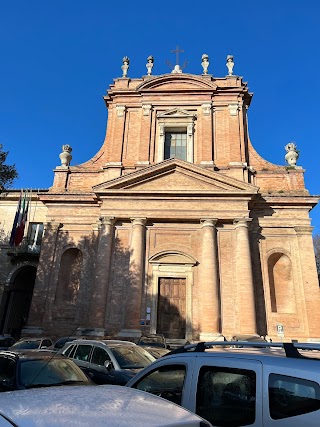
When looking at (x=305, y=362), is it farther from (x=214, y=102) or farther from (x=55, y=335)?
(x=214, y=102)

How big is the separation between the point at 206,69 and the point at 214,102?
2.85m

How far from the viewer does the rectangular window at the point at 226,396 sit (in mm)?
2613

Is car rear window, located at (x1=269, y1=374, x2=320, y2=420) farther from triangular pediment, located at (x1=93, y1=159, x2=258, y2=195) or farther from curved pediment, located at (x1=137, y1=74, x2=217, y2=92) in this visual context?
curved pediment, located at (x1=137, y1=74, x2=217, y2=92)

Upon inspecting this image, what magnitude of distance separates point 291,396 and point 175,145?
62.1 ft

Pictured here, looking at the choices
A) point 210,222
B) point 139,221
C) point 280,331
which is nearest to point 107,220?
point 139,221

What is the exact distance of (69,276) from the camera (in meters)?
18.6

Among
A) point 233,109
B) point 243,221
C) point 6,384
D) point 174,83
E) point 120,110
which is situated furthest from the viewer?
point 174,83

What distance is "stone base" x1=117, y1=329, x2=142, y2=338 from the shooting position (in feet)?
Answer: 50.2

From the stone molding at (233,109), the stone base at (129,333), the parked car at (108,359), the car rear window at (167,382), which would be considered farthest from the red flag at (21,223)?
the car rear window at (167,382)

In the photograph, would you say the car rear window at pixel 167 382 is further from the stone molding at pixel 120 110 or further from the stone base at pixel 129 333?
the stone molding at pixel 120 110

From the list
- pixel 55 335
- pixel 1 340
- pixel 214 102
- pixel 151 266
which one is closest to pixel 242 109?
pixel 214 102

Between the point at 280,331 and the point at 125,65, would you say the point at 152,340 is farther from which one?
the point at 125,65

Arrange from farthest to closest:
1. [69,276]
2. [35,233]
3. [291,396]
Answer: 1. [35,233]
2. [69,276]
3. [291,396]

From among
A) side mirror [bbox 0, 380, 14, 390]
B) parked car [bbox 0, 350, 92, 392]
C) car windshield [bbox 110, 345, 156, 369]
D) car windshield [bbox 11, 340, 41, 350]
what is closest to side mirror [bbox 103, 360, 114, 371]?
car windshield [bbox 110, 345, 156, 369]
